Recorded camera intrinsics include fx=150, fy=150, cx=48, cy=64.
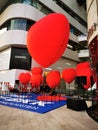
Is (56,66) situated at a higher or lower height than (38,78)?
higher

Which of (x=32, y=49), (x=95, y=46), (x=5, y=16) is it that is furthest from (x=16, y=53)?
(x=32, y=49)

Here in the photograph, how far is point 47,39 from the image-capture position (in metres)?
2.81

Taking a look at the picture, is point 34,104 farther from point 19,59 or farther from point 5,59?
point 5,59

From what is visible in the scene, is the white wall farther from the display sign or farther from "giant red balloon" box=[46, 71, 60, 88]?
"giant red balloon" box=[46, 71, 60, 88]

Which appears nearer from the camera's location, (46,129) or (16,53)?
(46,129)

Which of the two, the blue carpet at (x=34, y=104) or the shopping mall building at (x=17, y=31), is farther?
the shopping mall building at (x=17, y=31)

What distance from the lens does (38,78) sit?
827 centimetres

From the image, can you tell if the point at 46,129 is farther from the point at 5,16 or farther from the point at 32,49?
the point at 5,16

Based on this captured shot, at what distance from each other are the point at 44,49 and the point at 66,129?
1515 mm

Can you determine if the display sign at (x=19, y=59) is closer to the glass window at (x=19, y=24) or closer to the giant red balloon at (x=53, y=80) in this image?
the glass window at (x=19, y=24)

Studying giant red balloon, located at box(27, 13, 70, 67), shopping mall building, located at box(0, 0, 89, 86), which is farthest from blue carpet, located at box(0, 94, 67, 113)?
shopping mall building, located at box(0, 0, 89, 86)

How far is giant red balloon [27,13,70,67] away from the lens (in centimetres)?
281

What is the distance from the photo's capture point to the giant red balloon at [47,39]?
281 cm

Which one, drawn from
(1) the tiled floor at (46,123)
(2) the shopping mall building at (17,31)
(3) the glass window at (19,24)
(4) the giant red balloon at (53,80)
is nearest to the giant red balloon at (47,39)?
(1) the tiled floor at (46,123)
